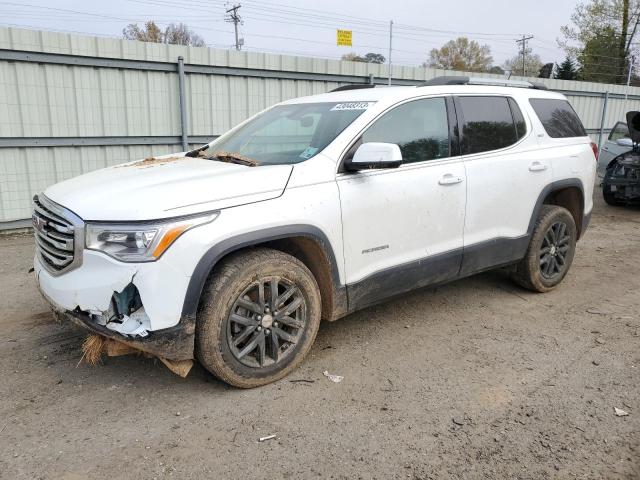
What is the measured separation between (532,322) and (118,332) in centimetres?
332

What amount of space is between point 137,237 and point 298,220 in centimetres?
96

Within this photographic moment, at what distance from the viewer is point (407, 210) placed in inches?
151

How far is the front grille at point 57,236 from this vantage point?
9.75 feet

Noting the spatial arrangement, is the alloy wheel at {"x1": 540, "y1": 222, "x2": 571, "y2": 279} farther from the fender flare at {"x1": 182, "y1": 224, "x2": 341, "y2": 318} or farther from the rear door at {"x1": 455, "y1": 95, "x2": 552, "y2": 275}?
the fender flare at {"x1": 182, "y1": 224, "x2": 341, "y2": 318}

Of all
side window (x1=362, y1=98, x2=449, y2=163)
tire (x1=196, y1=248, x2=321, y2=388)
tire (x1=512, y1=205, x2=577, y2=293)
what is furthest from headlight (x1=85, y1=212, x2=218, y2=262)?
tire (x1=512, y1=205, x2=577, y2=293)

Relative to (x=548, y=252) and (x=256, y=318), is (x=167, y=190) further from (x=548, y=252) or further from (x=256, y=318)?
(x=548, y=252)

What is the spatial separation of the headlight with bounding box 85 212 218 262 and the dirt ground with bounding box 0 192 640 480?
3.19 ft

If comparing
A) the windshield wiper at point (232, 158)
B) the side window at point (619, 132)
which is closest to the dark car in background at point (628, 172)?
the side window at point (619, 132)

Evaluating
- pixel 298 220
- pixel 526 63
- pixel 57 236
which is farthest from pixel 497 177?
pixel 526 63

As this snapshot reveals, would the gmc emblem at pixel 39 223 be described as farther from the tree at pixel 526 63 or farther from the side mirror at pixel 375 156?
the tree at pixel 526 63

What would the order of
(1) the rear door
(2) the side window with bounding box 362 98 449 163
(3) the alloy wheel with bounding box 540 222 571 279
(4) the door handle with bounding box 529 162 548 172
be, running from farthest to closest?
(3) the alloy wheel with bounding box 540 222 571 279, (4) the door handle with bounding box 529 162 548 172, (1) the rear door, (2) the side window with bounding box 362 98 449 163

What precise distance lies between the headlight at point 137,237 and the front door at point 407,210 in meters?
1.15

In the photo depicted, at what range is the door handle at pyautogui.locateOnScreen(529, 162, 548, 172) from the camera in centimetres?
474

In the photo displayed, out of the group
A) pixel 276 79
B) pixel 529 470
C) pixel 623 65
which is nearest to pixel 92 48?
pixel 276 79
